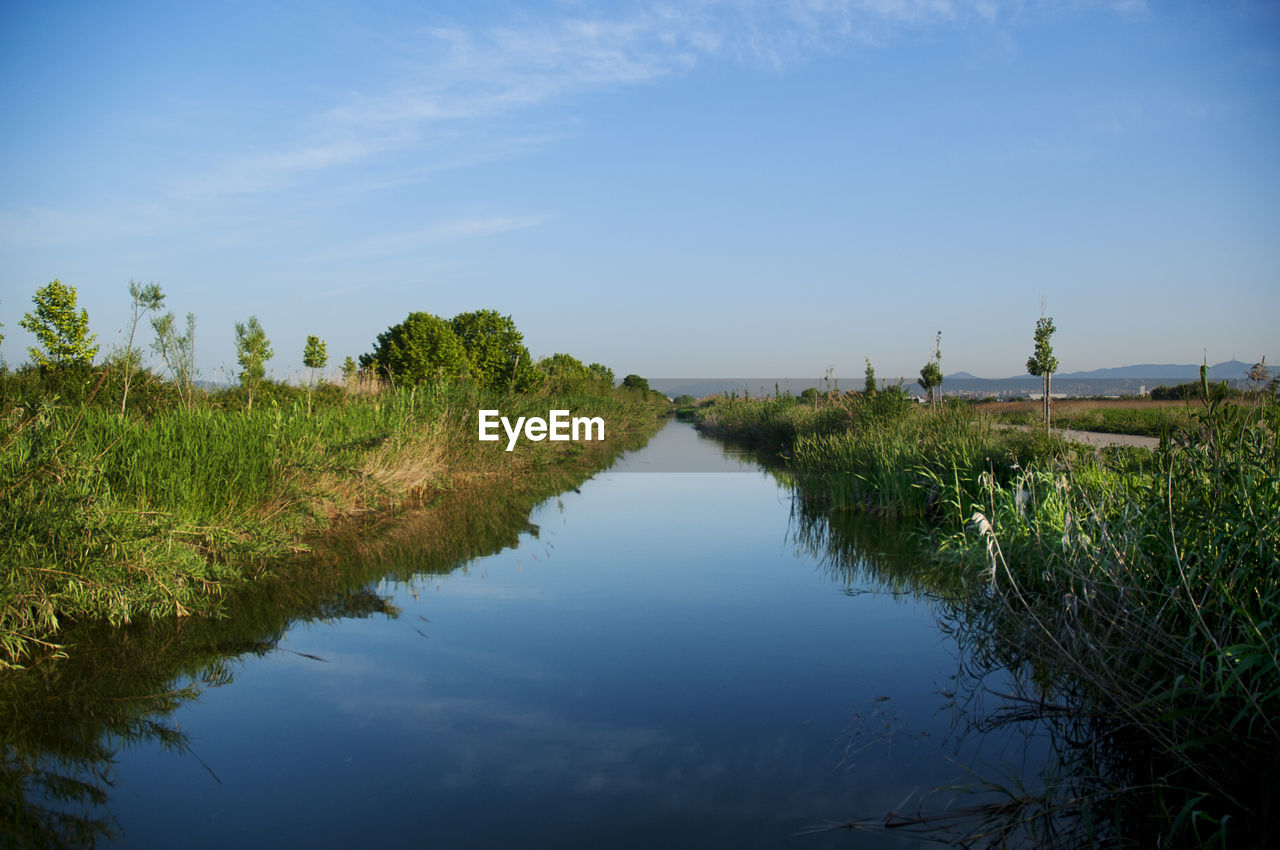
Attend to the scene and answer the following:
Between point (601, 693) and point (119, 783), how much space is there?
244 centimetres

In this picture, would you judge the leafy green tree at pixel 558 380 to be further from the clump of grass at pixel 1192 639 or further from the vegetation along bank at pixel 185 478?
the clump of grass at pixel 1192 639

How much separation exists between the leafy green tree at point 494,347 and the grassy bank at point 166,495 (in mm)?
15008

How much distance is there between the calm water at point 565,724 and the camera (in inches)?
138

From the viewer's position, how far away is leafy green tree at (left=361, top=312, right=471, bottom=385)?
85.2 feet

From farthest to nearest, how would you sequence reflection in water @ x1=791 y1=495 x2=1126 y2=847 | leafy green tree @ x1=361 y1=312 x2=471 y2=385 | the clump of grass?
leafy green tree @ x1=361 y1=312 x2=471 y2=385 → reflection in water @ x1=791 y1=495 x2=1126 y2=847 → the clump of grass

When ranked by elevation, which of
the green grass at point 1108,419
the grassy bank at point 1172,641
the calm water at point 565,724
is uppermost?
the green grass at point 1108,419

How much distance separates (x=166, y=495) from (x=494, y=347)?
2302 centimetres

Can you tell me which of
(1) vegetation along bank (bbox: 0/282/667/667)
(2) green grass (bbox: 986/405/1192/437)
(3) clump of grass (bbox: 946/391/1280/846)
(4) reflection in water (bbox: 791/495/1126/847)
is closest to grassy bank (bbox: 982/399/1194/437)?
(2) green grass (bbox: 986/405/1192/437)

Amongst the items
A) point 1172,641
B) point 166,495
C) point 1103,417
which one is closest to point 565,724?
point 1172,641

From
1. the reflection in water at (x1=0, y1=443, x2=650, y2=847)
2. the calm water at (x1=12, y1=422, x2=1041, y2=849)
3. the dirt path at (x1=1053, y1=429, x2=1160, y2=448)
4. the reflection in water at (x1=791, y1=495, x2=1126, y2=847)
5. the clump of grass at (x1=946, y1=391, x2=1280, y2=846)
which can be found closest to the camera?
the clump of grass at (x1=946, y1=391, x2=1280, y2=846)

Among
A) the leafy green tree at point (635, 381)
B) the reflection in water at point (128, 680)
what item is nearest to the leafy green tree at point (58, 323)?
the reflection in water at point (128, 680)

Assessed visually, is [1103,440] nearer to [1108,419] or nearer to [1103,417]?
[1108,419]

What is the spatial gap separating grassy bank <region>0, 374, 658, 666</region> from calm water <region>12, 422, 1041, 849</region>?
933 millimetres

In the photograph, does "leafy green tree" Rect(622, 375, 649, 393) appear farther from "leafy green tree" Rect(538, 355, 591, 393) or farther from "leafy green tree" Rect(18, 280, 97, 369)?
"leafy green tree" Rect(18, 280, 97, 369)
